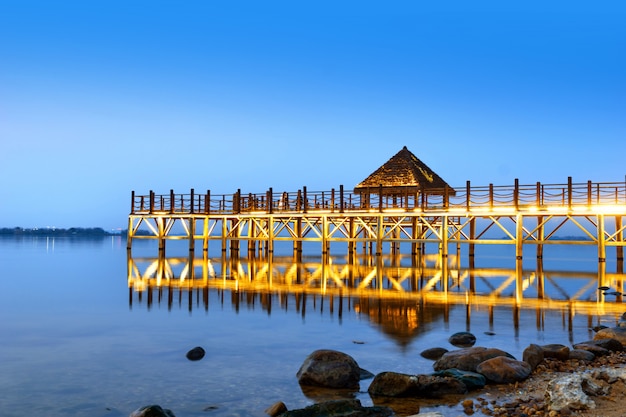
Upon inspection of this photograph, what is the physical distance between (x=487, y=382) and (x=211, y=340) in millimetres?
6440

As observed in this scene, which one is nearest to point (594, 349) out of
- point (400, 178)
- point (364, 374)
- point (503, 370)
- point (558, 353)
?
point (558, 353)

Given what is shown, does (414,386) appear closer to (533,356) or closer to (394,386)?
(394,386)

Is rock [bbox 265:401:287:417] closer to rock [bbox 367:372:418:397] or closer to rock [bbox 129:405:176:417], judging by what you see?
rock [bbox 129:405:176:417]

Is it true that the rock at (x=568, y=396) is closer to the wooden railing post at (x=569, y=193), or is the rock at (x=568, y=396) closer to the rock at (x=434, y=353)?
the rock at (x=434, y=353)

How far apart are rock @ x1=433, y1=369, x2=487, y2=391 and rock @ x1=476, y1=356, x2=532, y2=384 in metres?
0.15

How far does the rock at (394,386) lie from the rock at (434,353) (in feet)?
7.87

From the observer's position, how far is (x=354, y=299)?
64.8ft

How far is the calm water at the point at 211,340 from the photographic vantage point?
9.08 meters

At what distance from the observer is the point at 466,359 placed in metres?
10.1

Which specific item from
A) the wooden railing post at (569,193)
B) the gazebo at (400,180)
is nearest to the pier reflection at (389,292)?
the wooden railing post at (569,193)

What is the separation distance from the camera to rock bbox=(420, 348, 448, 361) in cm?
1128

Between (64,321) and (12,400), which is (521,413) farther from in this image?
(64,321)

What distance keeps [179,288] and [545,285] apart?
48.4 feet

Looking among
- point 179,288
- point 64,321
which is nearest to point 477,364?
point 64,321
